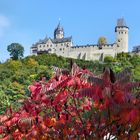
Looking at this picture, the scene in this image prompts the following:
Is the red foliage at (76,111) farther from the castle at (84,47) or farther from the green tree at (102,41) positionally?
the green tree at (102,41)

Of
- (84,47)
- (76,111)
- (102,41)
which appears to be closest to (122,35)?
(102,41)

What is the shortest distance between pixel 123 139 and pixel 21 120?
4.23 feet

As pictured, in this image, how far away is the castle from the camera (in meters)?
99.5

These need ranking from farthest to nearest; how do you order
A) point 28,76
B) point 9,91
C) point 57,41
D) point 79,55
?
1. point 57,41
2. point 79,55
3. point 28,76
4. point 9,91

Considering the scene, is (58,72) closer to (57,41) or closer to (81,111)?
(81,111)

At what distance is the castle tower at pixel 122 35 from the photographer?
100625 millimetres

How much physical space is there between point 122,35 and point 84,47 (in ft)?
32.9

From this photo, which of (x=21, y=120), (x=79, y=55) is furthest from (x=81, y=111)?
(x=79, y=55)

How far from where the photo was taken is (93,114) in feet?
18.5

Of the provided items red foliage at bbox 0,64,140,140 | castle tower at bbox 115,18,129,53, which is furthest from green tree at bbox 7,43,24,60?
red foliage at bbox 0,64,140,140

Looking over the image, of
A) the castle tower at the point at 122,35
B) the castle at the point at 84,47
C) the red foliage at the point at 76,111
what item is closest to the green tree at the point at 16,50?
the castle at the point at 84,47

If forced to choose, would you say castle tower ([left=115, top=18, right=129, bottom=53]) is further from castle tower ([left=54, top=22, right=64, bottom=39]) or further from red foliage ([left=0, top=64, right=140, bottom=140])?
red foliage ([left=0, top=64, right=140, bottom=140])

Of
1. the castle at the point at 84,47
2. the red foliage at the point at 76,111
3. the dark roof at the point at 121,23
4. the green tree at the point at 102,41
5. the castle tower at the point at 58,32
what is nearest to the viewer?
the red foliage at the point at 76,111

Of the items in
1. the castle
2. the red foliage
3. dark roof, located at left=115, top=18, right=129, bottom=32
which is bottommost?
the red foliage
